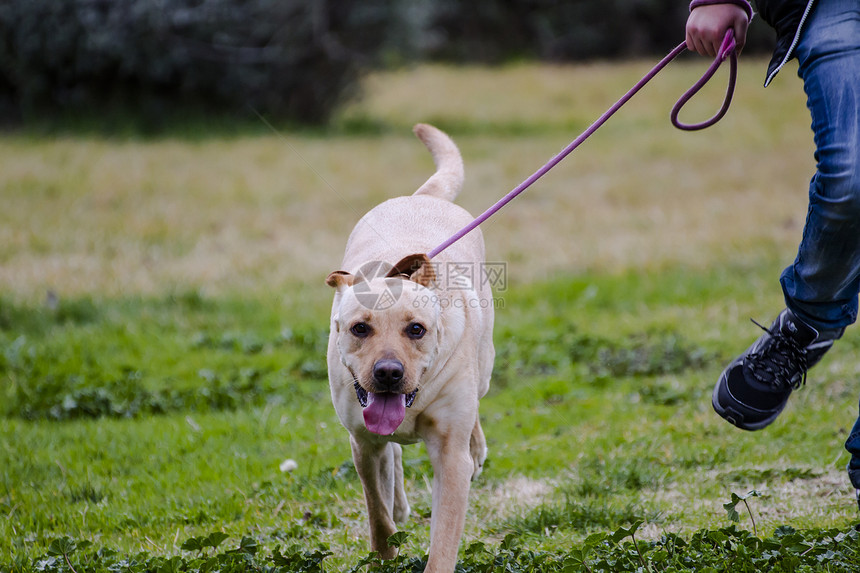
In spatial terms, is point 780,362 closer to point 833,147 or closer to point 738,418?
point 738,418

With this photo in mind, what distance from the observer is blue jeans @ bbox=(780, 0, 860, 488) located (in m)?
3.07

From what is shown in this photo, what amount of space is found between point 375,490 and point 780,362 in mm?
1716

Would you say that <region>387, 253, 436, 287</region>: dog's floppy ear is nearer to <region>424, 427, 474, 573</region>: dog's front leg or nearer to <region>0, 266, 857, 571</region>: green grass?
<region>424, 427, 474, 573</region>: dog's front leg

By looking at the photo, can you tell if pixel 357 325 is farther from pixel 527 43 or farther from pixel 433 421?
pixel 527 43

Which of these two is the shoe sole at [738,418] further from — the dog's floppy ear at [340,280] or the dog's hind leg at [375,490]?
the dog's floppy ear at [340,280]

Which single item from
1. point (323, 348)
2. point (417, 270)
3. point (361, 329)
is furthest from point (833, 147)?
point (323, 348)

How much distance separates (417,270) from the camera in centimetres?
343

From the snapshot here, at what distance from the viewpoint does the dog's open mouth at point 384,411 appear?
319 cm

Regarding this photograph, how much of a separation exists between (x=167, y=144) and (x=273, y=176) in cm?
302

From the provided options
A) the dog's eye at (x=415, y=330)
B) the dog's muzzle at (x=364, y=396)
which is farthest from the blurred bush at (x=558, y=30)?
the dog's muzzle at (x=364, y=396)

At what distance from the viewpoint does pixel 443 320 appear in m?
3.49

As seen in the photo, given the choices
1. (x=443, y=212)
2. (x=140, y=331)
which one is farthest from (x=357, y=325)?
(x=140, y=331)

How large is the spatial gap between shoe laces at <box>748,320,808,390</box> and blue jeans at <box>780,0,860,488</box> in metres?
0.34

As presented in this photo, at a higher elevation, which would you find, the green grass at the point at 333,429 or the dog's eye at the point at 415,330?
the dog's eye at the point at 415,330
